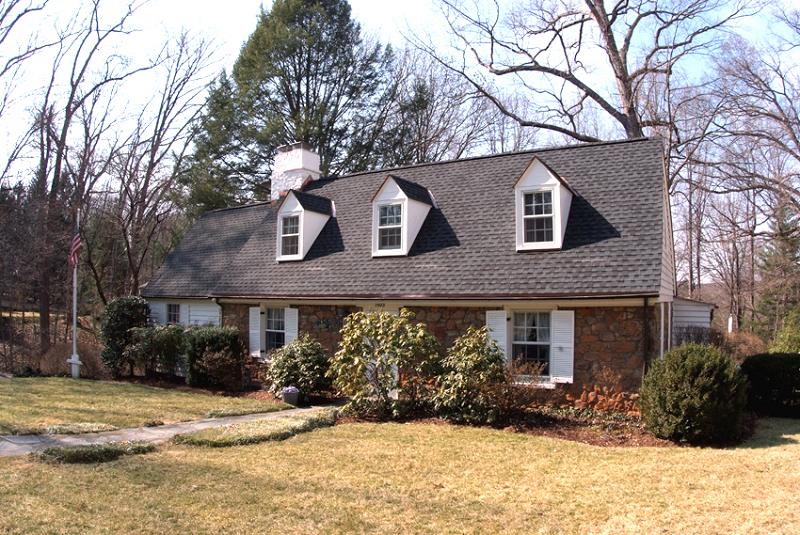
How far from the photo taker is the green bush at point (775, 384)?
11.9 m

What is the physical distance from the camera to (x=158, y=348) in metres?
16.1

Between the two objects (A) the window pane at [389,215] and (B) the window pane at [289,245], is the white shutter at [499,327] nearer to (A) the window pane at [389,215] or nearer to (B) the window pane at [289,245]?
(A) the window pane at [389,215]

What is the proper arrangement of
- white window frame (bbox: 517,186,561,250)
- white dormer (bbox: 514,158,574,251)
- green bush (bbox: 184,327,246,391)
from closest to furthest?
white window frame (bbox: 517,186,561,250)
white dormer (bbox: 514,158,574,251)
green bush (bbox: 184,327,246,391)

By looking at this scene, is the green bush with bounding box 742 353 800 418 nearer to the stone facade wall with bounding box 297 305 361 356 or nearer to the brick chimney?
the stone facade wall with bounding box 297 305 361 356

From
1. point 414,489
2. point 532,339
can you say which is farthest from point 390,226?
point 414,489

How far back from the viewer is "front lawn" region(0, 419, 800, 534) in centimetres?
540

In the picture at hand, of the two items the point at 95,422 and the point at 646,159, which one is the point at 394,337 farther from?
the point at 646,159

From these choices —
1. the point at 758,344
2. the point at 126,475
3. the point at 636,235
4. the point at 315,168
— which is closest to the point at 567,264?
the point at 636,235

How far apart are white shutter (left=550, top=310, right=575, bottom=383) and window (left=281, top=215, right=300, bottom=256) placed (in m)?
8.06

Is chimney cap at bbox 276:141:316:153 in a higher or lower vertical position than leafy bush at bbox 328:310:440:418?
higher

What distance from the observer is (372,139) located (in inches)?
1155

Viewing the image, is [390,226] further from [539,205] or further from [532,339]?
[532,339]

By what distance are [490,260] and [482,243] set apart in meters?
0.68

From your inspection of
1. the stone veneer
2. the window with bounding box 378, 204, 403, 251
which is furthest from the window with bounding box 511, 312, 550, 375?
the window with bounding box 378, 204, 403, 251
